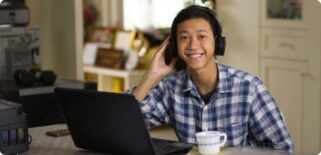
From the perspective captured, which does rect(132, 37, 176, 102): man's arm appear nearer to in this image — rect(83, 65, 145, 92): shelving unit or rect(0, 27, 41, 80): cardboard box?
rect(0, 27, 41, 80): cardboard box

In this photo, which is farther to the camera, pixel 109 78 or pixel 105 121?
pixel 109 78

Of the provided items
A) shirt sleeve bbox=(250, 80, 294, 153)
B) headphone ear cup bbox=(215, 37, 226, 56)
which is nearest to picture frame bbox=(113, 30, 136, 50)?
headphone ear cup bbox=(215, 37, 226, 56)

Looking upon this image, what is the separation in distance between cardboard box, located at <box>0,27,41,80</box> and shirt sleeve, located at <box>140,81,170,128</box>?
1.29 meters

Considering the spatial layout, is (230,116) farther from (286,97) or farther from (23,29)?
(286,97)

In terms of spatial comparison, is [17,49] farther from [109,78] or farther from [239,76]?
[109,78]

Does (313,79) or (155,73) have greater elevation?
(155,73)

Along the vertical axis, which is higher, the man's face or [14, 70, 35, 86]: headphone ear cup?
the man's face

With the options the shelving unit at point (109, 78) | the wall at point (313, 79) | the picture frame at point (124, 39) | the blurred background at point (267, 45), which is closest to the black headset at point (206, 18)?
the blurred background at point (267, 45)

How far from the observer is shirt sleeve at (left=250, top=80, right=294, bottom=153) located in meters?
1.92

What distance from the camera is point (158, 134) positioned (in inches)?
203

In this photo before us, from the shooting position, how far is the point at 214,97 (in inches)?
78.3

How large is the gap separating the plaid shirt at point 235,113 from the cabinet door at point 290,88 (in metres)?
1.74

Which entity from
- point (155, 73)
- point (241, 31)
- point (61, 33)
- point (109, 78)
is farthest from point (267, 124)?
point (109, 78)

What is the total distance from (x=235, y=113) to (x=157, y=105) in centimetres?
29
